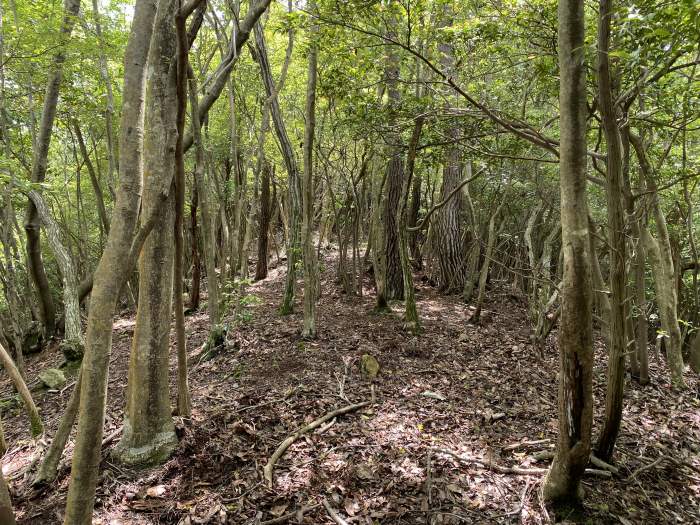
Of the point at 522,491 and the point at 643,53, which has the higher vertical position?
the point at 643,53

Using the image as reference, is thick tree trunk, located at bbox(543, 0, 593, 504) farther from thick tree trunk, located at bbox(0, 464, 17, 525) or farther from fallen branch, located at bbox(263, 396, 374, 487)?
thick tree trunk, located at bbox(0, 464, 17, 525)

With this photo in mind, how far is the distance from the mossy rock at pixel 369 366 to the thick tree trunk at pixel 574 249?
2.96 metres

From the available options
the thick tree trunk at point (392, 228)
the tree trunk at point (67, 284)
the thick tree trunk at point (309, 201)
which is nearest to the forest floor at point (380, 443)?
the thick tree trunk at point (309, 201)

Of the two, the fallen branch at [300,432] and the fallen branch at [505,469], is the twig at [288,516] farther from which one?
the fallen branch at [505,469]

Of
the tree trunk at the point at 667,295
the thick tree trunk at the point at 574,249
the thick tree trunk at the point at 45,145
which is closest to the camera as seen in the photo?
the thick tree trunk at the point at 574,249

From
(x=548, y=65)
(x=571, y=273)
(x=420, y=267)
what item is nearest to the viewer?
(x=571, y=273)

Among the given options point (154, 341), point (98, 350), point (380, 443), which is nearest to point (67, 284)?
point (154, 341)

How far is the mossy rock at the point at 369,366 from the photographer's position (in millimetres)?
5507

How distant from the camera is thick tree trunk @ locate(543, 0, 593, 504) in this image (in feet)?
8.68

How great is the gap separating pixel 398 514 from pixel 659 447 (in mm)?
2820

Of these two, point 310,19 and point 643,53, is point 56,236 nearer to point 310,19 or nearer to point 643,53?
point 310,19

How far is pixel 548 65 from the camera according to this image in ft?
15.4

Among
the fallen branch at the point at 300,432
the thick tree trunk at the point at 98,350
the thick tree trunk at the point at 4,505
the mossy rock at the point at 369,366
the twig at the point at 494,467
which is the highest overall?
the thick tree trunk at the point at 98,350

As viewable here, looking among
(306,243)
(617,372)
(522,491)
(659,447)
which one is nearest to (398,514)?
(522,491)
